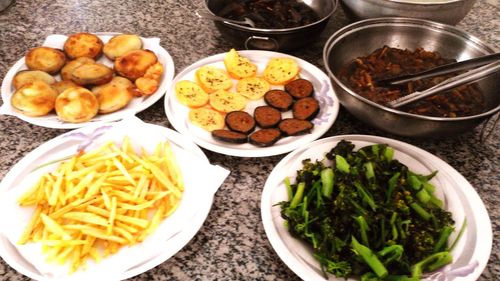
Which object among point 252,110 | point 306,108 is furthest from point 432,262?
point 252,110

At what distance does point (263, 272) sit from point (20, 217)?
2.32 ft

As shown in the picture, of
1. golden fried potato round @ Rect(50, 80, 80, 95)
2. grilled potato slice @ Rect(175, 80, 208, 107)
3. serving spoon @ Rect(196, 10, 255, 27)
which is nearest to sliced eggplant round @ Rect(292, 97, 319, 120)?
grilled potato slice @ Rect(175, 80, 208, 107)

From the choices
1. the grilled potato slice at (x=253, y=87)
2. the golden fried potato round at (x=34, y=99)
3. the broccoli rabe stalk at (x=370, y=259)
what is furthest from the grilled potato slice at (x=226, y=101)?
the broccoli rabe stalk at (x=370, y=259)

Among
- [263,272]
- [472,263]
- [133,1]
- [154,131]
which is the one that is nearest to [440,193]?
[472,263]

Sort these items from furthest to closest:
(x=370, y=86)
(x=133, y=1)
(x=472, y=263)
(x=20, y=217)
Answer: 1. (x=133, y=1)
2. (x=370, y=86)
3. (x=20, y=217)
4. (x=472, y=263)

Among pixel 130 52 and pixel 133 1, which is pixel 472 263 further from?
pixel 133 1

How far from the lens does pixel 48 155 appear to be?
4.55 feet

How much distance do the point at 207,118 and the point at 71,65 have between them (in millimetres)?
635

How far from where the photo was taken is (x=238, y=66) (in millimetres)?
1758

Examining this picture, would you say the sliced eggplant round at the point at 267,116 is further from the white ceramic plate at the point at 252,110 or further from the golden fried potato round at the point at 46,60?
the golden fried potato round at the point at 46,60

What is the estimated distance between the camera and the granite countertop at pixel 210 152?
3.95 feet

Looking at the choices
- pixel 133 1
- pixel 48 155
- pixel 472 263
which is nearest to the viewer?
pixel 472 263

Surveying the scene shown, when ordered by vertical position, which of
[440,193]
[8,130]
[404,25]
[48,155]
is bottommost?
[8,130]

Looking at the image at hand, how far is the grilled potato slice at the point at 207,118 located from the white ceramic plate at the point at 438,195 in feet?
1.07
